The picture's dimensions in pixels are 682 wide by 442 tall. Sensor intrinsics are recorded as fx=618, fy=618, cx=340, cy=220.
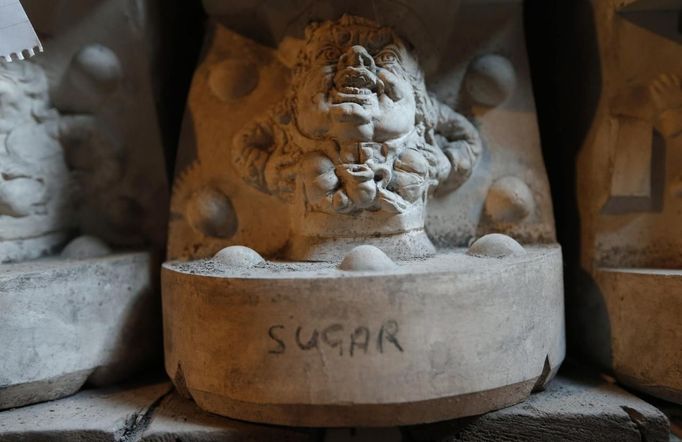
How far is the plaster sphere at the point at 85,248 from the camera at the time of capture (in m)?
2.24

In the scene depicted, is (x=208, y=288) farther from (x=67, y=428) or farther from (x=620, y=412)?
(x=620, y=412)

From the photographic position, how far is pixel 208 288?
1764mm

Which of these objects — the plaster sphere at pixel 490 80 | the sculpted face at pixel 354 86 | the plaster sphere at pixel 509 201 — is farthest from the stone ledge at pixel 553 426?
the plaster sphere at pixel 490 80

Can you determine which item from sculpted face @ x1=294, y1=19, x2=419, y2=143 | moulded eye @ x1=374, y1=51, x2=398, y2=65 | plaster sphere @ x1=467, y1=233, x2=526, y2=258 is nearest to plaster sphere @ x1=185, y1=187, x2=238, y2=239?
sculpted face @ x1=294, y1=19, x2=419, y2=143

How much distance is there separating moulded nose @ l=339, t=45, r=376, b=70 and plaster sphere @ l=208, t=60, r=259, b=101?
0.48 metres

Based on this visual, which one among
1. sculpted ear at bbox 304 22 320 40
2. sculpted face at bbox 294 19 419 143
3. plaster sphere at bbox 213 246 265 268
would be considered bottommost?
plaster sphere at bbox 213 246 265 268

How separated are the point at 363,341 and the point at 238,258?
519 millimetres

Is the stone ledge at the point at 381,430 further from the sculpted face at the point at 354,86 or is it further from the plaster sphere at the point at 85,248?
the sculpted face at the point at 354,86

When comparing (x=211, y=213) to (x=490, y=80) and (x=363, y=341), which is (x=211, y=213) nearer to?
(x=363, y=341)

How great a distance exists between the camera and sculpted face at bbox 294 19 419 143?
1.93 meters

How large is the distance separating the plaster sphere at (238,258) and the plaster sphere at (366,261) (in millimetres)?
328

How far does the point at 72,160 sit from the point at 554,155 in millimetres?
1930

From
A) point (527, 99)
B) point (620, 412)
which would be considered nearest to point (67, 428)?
point (620, 412)

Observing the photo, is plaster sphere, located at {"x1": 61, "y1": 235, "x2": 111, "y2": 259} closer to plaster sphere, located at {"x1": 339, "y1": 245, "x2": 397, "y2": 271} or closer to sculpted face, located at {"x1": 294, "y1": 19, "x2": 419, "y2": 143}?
sculpted face, located at {"x1": 294, "y1": 19, "x2": 419, "y2": 143}
